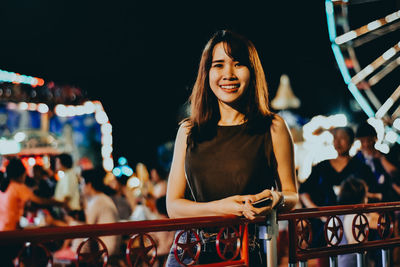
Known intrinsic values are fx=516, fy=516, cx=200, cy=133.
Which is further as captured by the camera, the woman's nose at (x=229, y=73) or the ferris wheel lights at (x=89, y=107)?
the ferris wheel lights at (x=89, y=107)

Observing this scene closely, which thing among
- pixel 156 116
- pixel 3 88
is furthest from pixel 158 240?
pixel 156 116

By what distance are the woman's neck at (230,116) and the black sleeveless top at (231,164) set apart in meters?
0.05

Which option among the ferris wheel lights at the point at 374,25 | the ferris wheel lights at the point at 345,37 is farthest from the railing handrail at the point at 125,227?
the ferris wheel lights at the point at 374,25

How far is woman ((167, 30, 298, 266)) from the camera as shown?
226cm

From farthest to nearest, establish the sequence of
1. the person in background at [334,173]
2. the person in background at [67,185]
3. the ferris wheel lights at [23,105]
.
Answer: the ferris wheel lights at [23,105]
the person in background at [67,185]
the person in background at [334,173]

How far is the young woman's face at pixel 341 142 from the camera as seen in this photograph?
192 inches

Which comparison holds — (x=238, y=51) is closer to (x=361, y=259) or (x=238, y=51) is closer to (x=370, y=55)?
(x=361, y=259)

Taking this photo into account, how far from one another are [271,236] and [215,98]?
70 cm

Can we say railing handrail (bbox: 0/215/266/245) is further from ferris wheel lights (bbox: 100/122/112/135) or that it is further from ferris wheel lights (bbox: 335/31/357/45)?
ferris wheel lights (bbox: 100/122/112/135)

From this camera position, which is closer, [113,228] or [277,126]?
[113,228]

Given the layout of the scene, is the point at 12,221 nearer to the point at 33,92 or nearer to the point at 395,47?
the point at 395,47

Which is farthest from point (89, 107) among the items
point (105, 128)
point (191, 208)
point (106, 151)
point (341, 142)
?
point (191, 208)

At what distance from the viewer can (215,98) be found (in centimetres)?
250

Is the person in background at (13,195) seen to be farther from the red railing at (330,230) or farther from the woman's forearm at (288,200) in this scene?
the woman's forearm at (288,200)
